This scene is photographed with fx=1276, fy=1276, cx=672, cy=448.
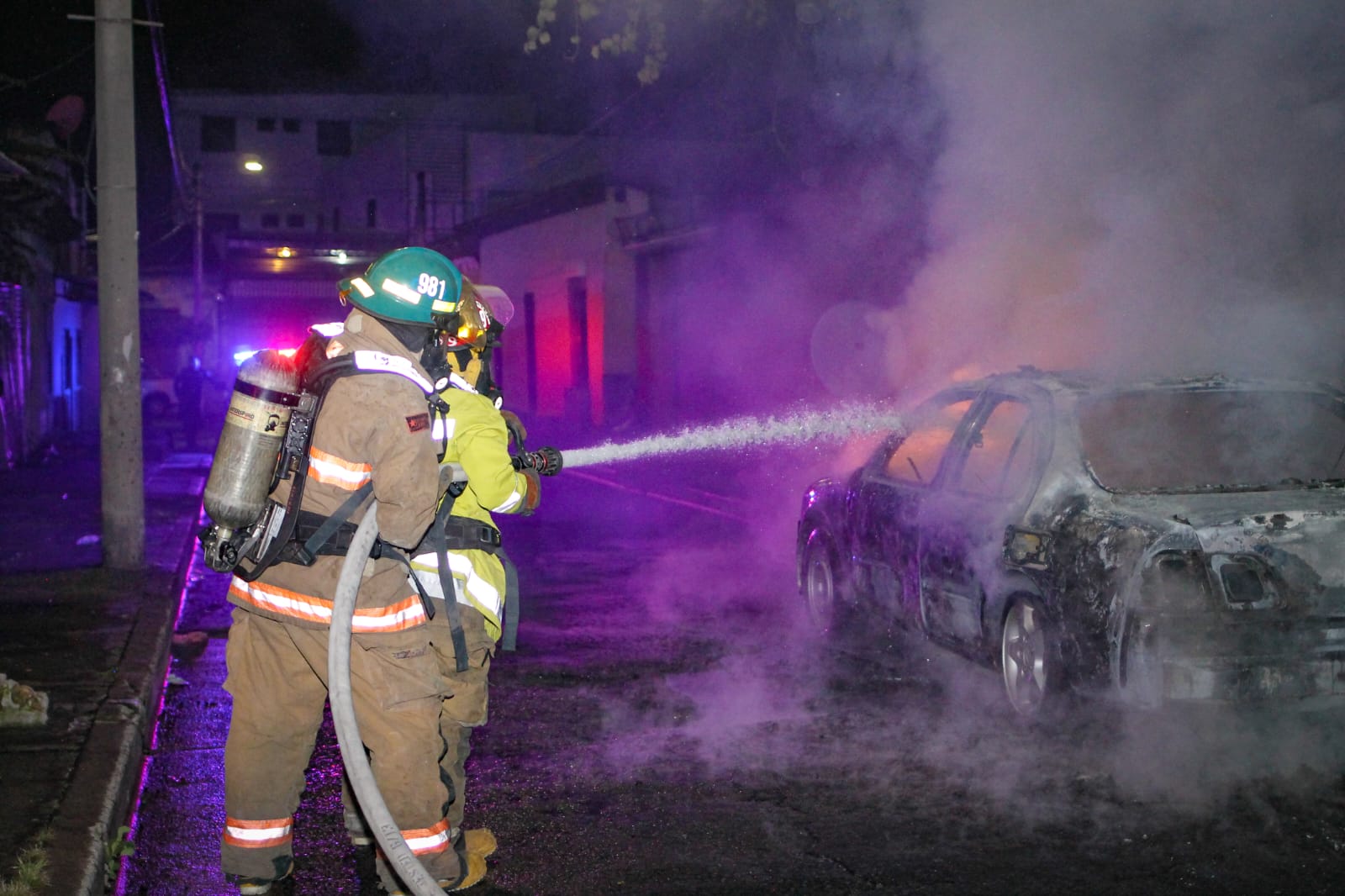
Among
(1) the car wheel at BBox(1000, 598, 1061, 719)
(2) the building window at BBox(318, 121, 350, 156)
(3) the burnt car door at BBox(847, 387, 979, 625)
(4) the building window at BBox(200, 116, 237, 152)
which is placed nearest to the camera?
(1) the car wheel at BBox(1000, 598, 1061, 719)

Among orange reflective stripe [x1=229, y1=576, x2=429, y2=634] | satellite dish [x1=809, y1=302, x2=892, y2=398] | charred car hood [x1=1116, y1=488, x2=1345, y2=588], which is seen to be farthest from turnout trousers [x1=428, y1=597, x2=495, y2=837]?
satellite dish [x1=809, y1=302, x2=892, y2=398]

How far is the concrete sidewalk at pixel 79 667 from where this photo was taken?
13.2 feet

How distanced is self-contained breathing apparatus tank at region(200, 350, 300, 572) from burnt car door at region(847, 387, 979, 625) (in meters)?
3.32

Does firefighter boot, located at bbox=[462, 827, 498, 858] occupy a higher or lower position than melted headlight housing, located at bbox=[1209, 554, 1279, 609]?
lower

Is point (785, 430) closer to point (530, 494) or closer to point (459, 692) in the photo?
point (530, 494)

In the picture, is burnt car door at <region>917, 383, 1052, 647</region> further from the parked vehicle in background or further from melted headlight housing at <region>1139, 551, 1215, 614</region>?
the parked vehicle in background

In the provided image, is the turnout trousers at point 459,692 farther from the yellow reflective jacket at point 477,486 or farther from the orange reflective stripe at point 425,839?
the orange reflective stripe at point 425,839

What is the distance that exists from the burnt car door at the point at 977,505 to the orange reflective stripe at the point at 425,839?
8.74ft

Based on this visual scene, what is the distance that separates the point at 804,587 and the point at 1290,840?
3.59 m

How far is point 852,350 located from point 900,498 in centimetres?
1034

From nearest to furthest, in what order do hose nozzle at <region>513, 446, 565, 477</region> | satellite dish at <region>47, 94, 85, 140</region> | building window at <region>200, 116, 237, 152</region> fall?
hose nozzle at <region>513, 446, 565, 477</region>
satellite dish at <region>47, 94, 85, 140</region>
building window at <region>200, 116, 237, 152</region>

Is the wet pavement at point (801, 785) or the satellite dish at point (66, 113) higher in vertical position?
the satellite dish at point (66, 113)

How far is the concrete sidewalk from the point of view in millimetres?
4027

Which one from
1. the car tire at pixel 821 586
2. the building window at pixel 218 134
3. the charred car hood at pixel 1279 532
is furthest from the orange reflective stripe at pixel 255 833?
the building window at pixel 218 134
